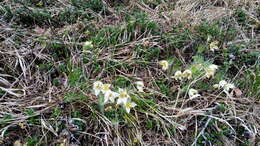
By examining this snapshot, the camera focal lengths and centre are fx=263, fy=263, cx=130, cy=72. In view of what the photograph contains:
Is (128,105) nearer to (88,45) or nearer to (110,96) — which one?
(110,96)

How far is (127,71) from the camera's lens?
2018 millimetres

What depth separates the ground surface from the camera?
62.9 inches

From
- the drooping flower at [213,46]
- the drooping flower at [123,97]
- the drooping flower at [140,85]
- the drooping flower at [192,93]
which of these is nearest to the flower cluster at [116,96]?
the drooping flower at [123,97]

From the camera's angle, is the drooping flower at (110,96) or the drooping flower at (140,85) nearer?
the drooping flower at (110,96)

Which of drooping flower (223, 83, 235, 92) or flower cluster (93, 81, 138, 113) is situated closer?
flower cluster (93, 81, 138, 113)

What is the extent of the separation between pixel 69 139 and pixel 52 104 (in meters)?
0.28

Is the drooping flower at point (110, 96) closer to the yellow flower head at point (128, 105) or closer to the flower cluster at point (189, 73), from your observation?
the yellow flower head at point (128, 105)

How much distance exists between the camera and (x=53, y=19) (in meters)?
2.47

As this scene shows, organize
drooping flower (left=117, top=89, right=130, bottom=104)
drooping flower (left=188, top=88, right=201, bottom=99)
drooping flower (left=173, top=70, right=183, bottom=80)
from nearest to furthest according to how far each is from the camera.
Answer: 1. drooping flower (left=117, top=89, right=130, bottom=104)
2. drooping flower (left=188, top=88, right=201, bottom=99)
3. drooping flower (left=173, top=70, right=183, bottom=80)

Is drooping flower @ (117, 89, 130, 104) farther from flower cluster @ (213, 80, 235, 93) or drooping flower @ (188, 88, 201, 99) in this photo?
flower cluster @ (213, 80, 235, 93)

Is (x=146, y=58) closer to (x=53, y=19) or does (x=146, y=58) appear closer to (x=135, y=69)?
(x=135, y=69)

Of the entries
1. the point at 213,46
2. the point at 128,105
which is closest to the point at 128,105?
the point at 128,105

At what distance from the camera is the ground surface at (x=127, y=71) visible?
62.9 inches

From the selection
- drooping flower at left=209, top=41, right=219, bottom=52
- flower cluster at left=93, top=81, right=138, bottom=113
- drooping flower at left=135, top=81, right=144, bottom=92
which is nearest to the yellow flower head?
flower cluster at left=93, top=81, right=138, bottom=113
